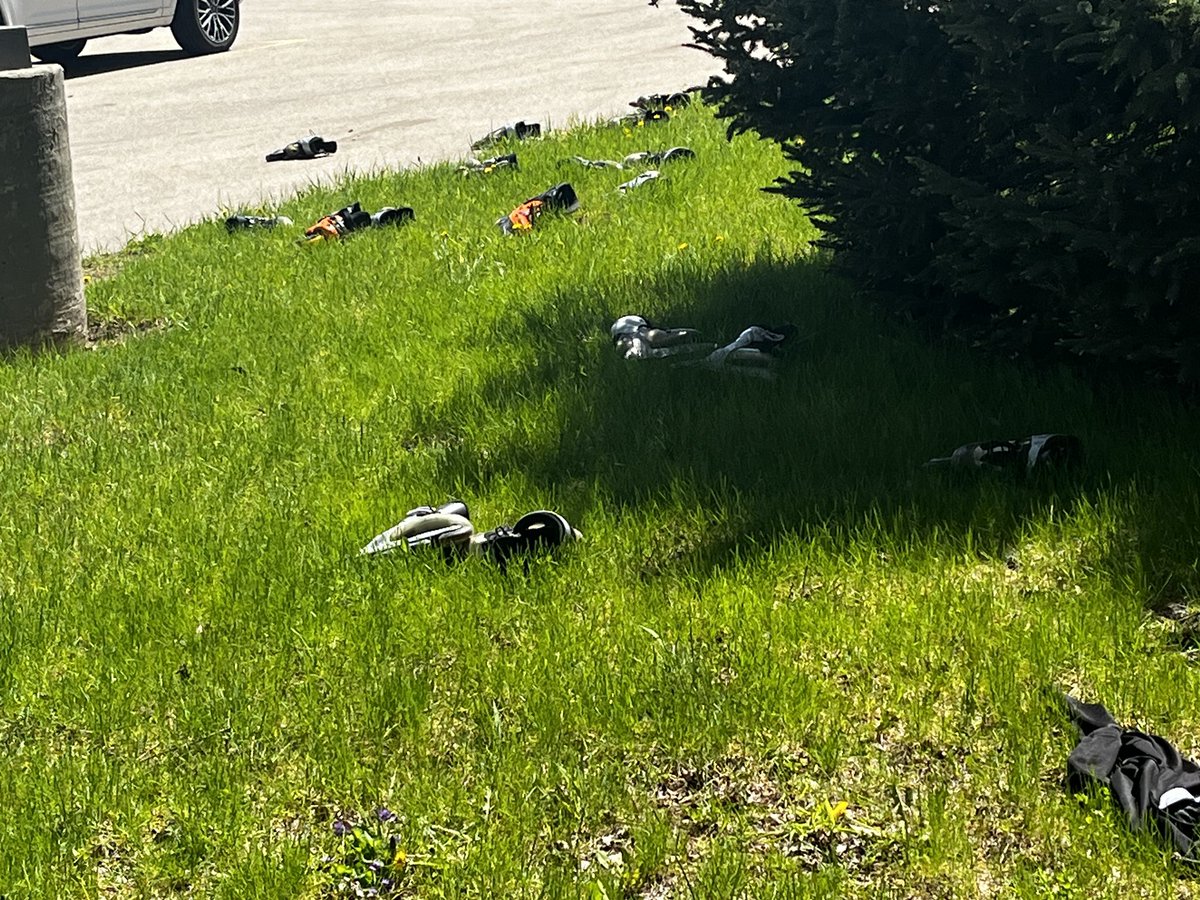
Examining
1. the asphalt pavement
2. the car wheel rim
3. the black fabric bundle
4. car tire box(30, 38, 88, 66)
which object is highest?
the car wheel rim

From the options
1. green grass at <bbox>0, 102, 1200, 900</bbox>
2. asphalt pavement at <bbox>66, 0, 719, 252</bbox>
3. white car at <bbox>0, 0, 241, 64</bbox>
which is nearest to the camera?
green grass at <bbox>0, 102, 1200, 900</bbox>

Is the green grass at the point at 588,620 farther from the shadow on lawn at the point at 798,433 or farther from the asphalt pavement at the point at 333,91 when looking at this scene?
the asphalt pavement at the point at 333,91

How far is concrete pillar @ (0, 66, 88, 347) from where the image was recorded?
23.1ft

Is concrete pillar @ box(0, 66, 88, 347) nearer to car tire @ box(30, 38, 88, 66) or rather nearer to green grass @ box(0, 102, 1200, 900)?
green grass @ box(0, 102, 1200, 900)

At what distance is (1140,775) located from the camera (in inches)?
133

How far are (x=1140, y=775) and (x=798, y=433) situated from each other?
2.23m

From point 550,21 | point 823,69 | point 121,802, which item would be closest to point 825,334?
point 823,69

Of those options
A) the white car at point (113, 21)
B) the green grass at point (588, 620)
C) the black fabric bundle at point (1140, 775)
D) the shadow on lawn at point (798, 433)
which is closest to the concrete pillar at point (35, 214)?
the green grass at point (588, 620)

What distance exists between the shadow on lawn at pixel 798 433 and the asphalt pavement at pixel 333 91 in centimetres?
484

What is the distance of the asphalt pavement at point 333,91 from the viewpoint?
11.3 m

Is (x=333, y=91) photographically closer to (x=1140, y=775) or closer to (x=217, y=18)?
(x=217, y=18)

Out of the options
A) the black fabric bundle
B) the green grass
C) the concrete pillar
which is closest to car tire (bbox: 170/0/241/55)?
the concrete pillar

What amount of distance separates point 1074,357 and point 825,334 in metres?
1.14

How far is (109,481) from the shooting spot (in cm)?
564
